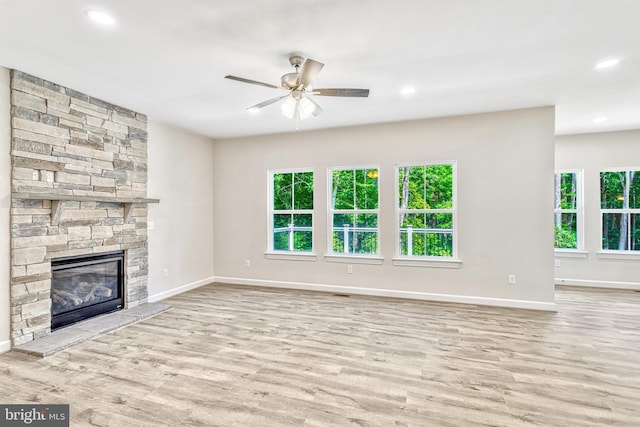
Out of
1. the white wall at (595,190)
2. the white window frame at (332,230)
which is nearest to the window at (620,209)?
the white wall at (595,190)

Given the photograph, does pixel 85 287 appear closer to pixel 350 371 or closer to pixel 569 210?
pixel 350 371

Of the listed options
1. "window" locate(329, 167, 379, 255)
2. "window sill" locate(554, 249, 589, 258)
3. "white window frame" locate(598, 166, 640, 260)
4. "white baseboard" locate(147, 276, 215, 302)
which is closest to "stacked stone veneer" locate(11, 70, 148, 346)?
"white baseboard" locate(147, 276, 215, 302)

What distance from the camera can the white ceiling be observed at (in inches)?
88.4

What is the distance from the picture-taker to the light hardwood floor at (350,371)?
2.19 meters

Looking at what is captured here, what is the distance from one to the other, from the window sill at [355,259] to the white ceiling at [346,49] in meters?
2.28

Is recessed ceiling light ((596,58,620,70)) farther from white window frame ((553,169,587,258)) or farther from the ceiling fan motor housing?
white window frame ((553,169,587,258))

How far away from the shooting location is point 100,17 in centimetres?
232

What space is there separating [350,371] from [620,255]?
221 inches

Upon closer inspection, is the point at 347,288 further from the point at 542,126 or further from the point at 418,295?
the point at 542,126

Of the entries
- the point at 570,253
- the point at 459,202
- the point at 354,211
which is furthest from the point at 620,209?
the point at 354,211

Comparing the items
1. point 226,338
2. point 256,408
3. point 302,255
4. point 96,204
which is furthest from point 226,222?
point 256,408

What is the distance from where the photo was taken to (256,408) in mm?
2250

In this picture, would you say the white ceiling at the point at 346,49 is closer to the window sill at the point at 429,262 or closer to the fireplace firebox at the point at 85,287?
the fireplace firebox at the point at 85,287

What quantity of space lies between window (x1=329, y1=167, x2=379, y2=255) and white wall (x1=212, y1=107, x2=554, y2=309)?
15cm
